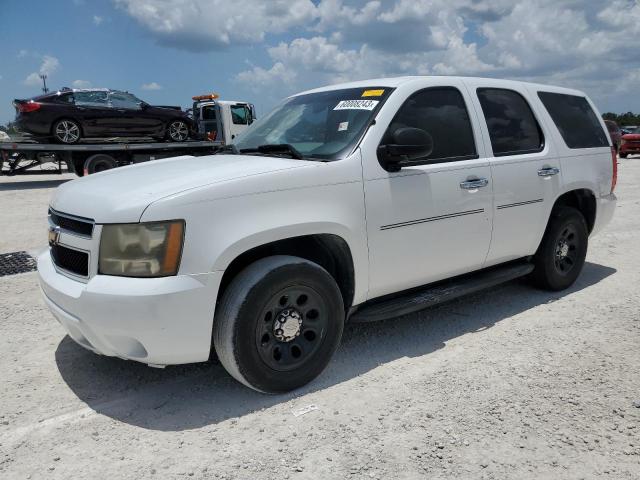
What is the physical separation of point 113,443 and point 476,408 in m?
1.89

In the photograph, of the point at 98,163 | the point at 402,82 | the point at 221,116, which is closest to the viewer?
the point at 402,82

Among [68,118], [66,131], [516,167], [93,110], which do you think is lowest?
[516,167]

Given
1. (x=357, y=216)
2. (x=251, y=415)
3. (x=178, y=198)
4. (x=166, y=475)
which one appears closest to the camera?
(x=166, y=475)

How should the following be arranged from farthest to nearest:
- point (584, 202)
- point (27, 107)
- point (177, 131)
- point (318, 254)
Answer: point (177, 131) < point (27, 107) < point (584, 202) < point (318, 254)

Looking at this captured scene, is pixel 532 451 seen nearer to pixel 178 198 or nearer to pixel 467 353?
pixel 467 353

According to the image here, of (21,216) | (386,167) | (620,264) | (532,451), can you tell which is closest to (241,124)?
(21,216)

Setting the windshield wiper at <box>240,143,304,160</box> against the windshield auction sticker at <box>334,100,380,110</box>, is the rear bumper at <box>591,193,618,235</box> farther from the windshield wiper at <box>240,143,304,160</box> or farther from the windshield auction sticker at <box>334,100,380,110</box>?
the windshield wiper at <box>240,143,304,160</box>

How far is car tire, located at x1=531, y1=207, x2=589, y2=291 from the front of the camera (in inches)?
183

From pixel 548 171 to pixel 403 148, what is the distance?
1812mm

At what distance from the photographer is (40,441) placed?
2.69 m

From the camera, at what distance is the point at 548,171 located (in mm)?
4445

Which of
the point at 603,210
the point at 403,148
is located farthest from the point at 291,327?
the point at 603,210

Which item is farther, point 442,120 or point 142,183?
point 442,120

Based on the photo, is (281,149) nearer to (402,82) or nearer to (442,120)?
(402,82)
